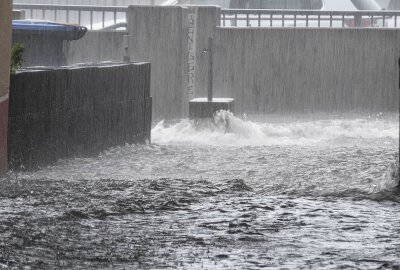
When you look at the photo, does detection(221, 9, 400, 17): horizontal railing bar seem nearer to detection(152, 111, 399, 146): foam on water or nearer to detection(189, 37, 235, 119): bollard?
detection(152, 111, 399, 146): foam on water

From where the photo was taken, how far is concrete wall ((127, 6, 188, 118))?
21.2 metres

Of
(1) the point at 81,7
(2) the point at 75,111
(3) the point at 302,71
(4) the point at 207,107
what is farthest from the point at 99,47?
(2) the point at 75,111

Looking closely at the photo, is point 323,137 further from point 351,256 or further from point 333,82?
point 351,256

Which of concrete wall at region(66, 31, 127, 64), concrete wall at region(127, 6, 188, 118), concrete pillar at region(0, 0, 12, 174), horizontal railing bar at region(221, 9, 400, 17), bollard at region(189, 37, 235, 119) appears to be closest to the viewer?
concrete pillar at region(0, 0, 12, 174)

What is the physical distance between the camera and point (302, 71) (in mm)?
21891

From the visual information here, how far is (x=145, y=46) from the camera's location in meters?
21.5

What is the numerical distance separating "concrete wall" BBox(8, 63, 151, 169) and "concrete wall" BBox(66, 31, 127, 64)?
6567 mm

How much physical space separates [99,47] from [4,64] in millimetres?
11623

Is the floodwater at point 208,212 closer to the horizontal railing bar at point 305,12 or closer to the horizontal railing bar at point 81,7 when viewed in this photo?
the horizontal railing bar at point 81,7

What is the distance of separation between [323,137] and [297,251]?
33.4 feet

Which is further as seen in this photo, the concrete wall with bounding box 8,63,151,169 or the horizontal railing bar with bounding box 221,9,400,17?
the horizontal railing bar with bounding box 221,9,400,17

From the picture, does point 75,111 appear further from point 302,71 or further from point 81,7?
point 81,7

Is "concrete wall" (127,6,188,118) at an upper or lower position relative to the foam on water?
upper

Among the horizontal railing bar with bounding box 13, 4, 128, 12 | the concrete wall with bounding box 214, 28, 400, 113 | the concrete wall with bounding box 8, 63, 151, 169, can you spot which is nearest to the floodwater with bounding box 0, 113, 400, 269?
the concrete wall with bounding box 8, 63, 151, 169
